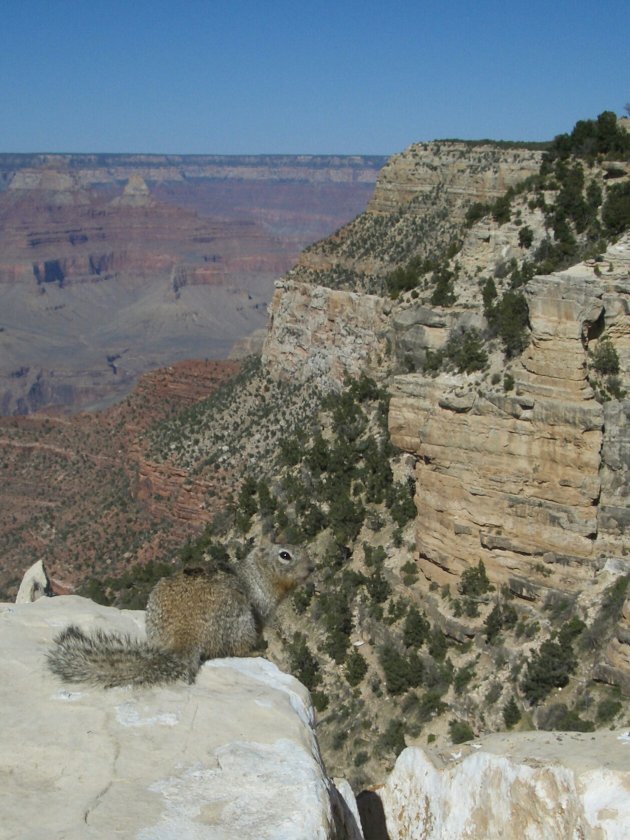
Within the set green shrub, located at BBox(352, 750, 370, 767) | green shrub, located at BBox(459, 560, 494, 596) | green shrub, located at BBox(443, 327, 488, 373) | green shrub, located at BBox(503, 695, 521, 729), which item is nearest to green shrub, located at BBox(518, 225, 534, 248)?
green shrub, located at BBox(443, 327, 488, 373)

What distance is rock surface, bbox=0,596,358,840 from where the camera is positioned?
4781mm

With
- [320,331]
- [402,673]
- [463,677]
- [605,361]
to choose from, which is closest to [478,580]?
[463,677]

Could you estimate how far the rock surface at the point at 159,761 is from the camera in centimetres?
478

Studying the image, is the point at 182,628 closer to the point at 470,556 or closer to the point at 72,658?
the point at 72,658

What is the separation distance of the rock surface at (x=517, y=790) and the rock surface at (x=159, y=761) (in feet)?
3.29

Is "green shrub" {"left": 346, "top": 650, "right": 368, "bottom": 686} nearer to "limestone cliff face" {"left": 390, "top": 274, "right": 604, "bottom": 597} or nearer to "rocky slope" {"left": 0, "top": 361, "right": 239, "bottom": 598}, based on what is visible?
"limestone cliff face" {"left": 390, "top": 274, "right": 604, "bottom": 597}

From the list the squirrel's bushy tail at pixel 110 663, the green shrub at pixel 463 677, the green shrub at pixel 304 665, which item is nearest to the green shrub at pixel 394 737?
the green shrub at pixel 463 677

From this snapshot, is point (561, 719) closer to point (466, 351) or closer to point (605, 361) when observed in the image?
point (605, 361)

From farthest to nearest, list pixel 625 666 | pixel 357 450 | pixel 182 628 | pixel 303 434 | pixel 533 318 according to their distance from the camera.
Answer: pixel 303 434
pixel 357 450
pixel 533 318
pixel 625 666
pixel 182 628

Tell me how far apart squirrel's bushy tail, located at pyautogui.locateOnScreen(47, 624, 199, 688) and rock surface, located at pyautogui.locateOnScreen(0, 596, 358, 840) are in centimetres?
9

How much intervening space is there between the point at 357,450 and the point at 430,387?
307 inches

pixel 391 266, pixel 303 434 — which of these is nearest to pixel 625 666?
pixel 303 434

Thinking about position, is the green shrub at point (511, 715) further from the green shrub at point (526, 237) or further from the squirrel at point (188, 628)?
the green shrub at point (526, 237)

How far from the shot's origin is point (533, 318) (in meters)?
20.8
